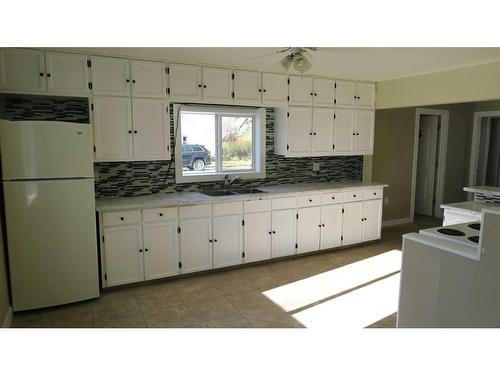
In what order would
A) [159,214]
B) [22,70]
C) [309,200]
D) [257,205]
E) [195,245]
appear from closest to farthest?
[22,70], [159,214], [195,245], [257,205], [309,200]

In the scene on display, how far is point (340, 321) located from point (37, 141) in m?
2.82

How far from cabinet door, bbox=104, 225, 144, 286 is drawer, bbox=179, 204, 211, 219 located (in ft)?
1.47

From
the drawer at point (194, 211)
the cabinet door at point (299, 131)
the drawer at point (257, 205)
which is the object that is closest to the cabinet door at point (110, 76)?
the drawer at point (194, 211)

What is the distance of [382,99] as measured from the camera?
483 centimetres

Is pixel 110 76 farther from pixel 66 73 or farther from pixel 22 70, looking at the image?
pixel 22 70

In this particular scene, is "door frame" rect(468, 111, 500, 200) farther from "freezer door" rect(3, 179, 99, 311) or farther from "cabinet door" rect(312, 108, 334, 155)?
"freezer door" rect(3, 179, 99, 311)

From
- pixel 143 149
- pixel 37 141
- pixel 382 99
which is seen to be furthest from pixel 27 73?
pixel 382 99

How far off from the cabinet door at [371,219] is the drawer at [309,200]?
32.2 inches

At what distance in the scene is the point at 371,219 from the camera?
191 inches

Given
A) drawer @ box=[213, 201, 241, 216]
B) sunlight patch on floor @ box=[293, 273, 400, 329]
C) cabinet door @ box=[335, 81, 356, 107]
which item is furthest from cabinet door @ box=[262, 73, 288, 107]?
sunlight patch on floor @ box=[293, 273, 400, 329]

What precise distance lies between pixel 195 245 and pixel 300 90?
2.30 meters

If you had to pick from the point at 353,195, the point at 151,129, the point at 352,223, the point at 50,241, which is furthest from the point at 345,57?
the point at 50,241
